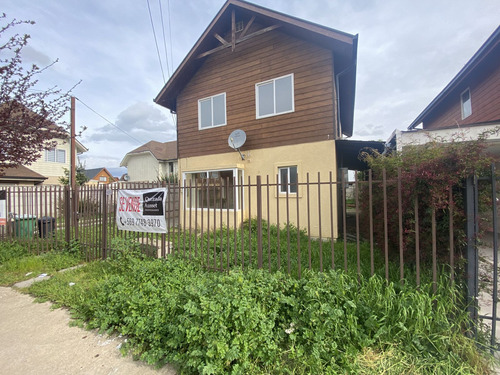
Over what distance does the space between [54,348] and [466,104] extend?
14.4 meters

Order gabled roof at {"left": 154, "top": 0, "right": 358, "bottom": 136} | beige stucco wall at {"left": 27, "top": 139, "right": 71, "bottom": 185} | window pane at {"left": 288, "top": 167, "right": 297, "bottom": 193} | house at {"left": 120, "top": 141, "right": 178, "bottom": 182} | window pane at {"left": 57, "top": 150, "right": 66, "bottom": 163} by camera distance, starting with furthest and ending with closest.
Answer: house at {"left": 120, "top": 141, "right": 178, "bottom": 182}, window pane at {"left": 57, "top": 150, "right": 66, "bottom": 163}, beige stucco wall at {"left": 27, "top": 139, "right": 71, "bottom": 185}, window pane at {"left": 288, "top": 167, "right": 297, "bottom": 193}, gabled roof at {"left": 154, "top": 0, "right": 358, "bottom": 136}

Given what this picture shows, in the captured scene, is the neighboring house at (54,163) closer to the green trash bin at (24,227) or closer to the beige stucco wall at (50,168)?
the beige stucco wall at (50,168)

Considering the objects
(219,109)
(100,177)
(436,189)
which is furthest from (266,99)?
(100,177)

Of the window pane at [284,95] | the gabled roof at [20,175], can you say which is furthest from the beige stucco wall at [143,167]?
the window pane at [284,95]

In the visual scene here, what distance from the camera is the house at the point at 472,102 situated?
5.78 m

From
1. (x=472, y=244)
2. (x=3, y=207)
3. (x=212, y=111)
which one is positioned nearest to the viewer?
(x=472, y=244)

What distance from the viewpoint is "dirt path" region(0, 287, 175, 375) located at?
2.36 metres

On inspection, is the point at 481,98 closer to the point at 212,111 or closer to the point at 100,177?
the point at 212,111

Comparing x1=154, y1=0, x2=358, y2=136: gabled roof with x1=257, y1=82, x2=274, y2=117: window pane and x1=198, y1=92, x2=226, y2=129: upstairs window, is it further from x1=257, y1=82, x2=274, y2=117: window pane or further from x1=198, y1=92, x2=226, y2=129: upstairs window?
x1=257, y1=82, x2=274, y2=117: window pane

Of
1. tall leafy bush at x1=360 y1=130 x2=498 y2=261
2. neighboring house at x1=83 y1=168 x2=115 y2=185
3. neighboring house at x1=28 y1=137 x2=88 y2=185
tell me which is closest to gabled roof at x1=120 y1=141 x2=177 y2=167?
neighboring house at x1=83 y1=168 x2=115 y2=185

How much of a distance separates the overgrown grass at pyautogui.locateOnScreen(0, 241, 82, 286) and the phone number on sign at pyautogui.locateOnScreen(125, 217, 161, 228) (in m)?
1.74

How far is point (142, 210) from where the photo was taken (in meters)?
4.94

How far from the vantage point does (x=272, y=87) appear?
833 centimetres

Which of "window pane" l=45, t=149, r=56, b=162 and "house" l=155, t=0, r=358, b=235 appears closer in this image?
"house" l=155, t=0, r=358, b=235
